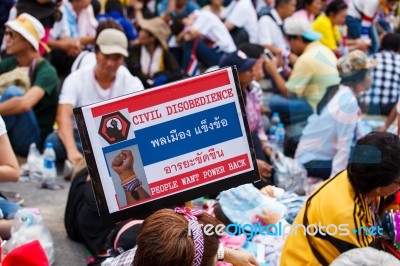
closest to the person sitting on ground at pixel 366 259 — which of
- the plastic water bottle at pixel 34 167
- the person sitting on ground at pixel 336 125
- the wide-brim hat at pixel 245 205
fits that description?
the wide-brim hat at pixel 245 205

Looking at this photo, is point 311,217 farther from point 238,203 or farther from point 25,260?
point 25,260

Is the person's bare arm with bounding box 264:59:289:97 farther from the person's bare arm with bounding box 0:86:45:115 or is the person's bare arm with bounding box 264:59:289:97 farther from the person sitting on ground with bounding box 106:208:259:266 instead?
the person sitting on ground with bounding box 106:208:259:266

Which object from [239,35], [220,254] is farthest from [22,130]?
[239,35]

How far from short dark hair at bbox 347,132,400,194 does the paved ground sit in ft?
6.52

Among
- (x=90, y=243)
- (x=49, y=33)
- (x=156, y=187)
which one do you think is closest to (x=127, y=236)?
(x=90, y=243)

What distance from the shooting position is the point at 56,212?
498cm

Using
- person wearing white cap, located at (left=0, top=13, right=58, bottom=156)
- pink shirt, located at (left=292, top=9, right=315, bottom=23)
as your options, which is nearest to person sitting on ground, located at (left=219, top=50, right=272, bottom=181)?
person wearing white cap, located at (left=0, top=13, right=58, bottom=156)

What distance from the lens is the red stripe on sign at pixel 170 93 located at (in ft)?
9.09

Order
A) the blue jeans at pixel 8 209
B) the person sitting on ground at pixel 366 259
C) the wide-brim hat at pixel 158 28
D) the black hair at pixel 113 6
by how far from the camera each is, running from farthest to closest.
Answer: the black hair at pixel 113 6, the wide-brim hat at pixel 158 28, the blue jeans at pixel 8 209, the person sitting on ground at pixel 366 259

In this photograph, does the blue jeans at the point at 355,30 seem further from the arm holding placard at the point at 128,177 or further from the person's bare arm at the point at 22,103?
Answer: the arm holding placard at the point at 128,177

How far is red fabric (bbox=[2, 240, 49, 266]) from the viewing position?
2.65 metres

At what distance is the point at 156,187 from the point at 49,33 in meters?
4.72

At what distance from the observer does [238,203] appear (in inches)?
164

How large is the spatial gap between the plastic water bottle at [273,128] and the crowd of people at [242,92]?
3 centimetres
